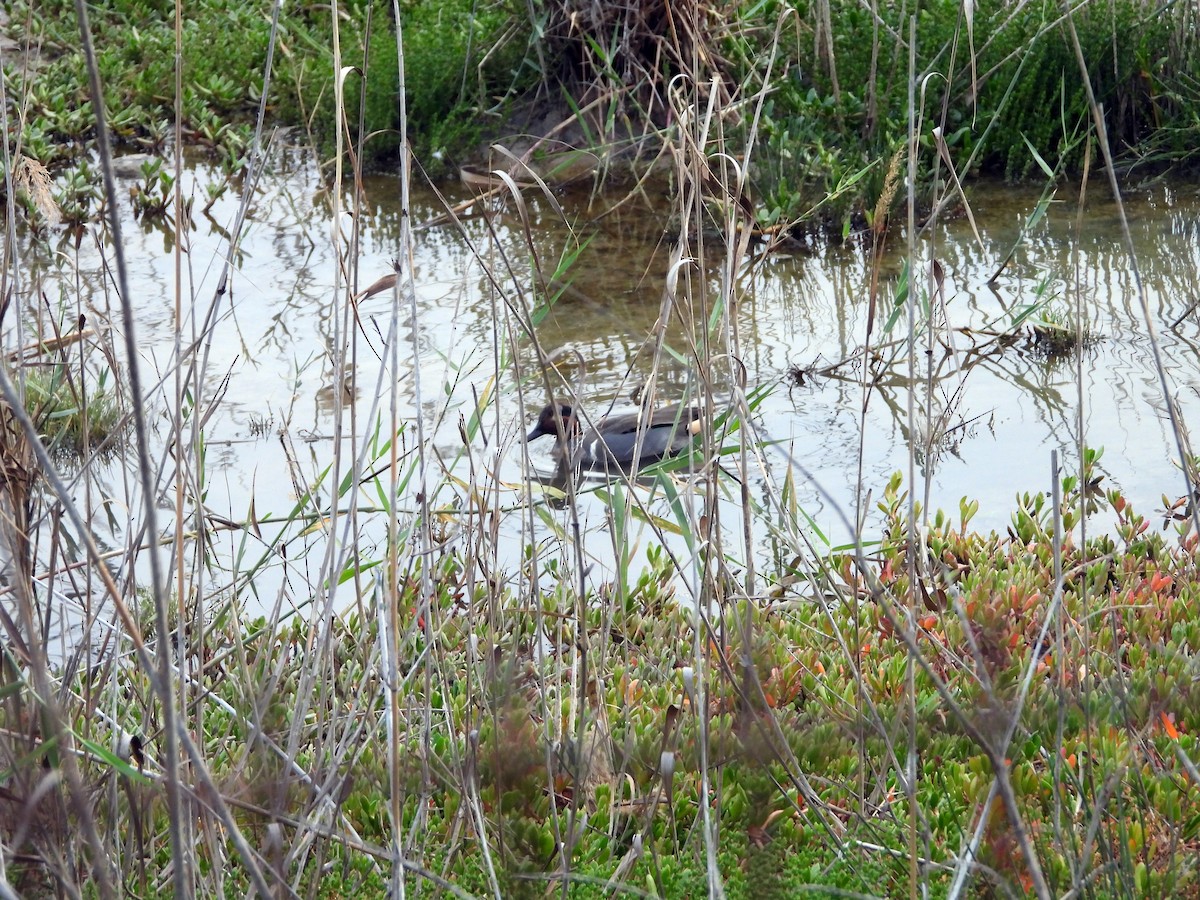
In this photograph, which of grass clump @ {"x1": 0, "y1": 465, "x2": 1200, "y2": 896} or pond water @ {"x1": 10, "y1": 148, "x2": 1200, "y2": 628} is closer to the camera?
grass clump @ {"x1": 0, "y1": 465, "x2": 1200, "y2": 896}

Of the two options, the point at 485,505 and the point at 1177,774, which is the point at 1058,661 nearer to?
the point at 1177,774

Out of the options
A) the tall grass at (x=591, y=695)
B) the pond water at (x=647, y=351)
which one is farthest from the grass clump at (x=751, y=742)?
the pond water at (x=647, y=351)

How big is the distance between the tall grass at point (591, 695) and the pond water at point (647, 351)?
27cm

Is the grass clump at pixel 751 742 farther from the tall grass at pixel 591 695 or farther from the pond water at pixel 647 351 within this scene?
the pond water at pixel 647 351

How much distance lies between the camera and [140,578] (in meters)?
3.51

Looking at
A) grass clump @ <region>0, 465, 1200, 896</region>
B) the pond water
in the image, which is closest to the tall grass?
grass clump @ <region>0, 465, 1200, 896</region>

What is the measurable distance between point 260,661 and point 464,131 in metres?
6.01

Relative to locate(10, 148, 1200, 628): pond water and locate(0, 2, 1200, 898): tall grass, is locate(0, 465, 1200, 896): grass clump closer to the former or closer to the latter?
locate(0, 2, 1200, 898): tall grass

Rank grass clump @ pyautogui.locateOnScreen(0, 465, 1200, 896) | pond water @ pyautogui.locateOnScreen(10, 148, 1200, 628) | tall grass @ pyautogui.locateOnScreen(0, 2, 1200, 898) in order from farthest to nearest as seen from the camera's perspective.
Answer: pond water @ pyautogui.locateOnScreen(10, 148, 1200, 628), grass clump @ pyautogui.locateOnScreen(0, 465, 1200, 896), tall grass @ pyautogui.locateOnScreen(0, 2, 1200, 898)

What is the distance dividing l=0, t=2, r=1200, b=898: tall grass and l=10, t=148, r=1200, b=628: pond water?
273 millimetres

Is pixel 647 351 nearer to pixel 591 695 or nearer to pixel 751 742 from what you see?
pixel 591 695

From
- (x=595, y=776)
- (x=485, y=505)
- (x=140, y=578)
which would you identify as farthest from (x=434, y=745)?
(x=140, y=578)

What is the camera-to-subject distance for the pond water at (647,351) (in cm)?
397

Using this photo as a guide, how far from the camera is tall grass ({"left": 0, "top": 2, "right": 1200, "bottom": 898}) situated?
1.63 metres
